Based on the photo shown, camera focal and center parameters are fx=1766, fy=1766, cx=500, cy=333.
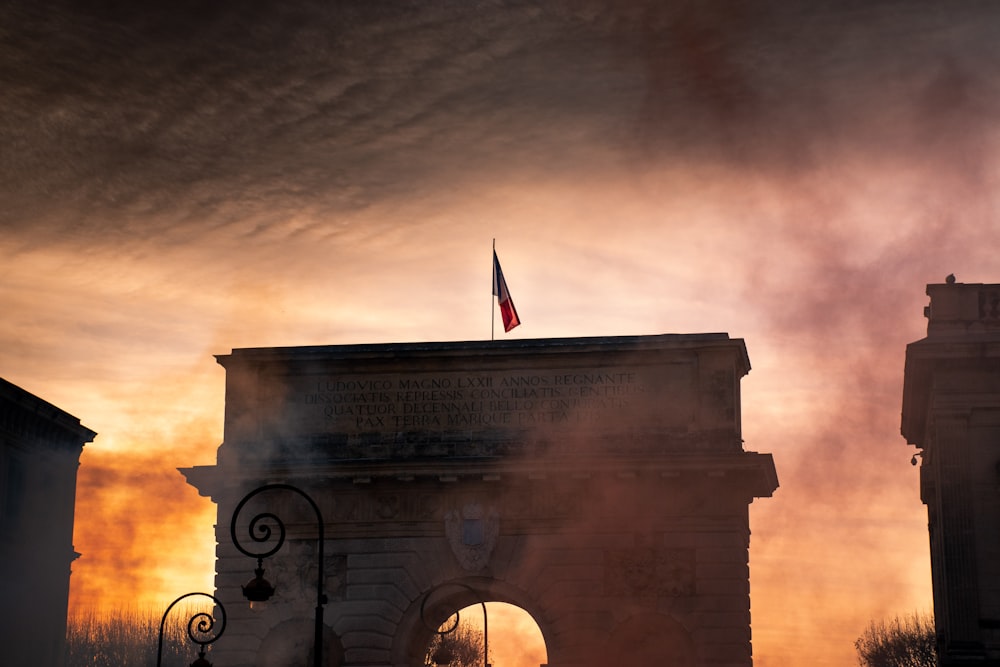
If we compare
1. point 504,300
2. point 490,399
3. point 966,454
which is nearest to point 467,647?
point 504,300

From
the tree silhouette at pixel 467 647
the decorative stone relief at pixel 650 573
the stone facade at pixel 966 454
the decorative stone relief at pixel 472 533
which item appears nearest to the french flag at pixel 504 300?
the decorative stone relief at pixel 472 533

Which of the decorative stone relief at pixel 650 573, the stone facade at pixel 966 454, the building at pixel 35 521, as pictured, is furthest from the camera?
the building at pixel 35 521

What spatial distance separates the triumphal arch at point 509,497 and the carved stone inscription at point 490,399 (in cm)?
5

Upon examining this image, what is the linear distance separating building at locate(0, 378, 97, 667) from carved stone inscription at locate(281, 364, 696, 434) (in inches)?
456

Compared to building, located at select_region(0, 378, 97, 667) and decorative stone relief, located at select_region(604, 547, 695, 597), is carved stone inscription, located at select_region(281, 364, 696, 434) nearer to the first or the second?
decorative stone relief, located at select_region(604, 547, 695, 597)

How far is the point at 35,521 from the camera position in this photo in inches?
2216

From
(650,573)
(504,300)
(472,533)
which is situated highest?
(504,300)

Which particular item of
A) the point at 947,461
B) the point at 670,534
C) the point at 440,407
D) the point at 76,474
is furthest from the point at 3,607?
the point at 947,461

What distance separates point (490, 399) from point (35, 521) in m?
19.0

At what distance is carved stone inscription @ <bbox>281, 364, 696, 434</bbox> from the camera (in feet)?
145

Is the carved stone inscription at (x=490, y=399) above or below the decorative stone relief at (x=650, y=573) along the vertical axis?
above

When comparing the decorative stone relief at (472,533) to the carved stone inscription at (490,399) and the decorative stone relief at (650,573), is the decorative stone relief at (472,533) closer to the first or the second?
the carved stone inscription at (490,399)

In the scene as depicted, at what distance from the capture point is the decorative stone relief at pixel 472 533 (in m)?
43.4

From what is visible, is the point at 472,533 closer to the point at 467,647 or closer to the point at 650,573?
the point at 650,573
